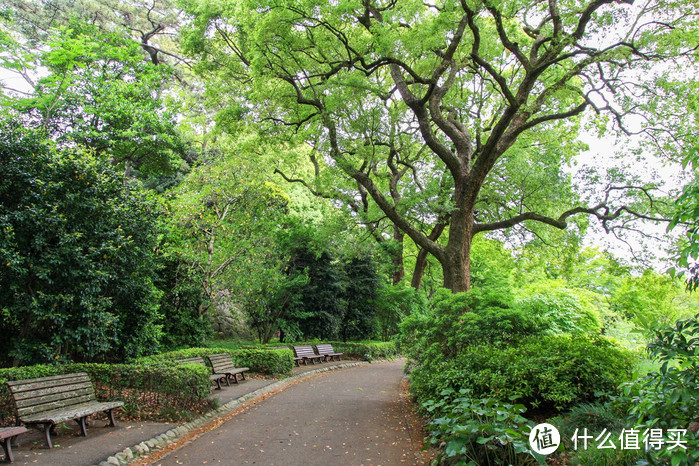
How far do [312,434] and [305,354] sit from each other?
379 inches

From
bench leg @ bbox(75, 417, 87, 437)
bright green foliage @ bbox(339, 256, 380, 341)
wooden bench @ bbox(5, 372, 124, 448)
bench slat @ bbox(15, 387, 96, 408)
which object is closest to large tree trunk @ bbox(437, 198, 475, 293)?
wooden bench @ bbox(5, 372, 124, 448)

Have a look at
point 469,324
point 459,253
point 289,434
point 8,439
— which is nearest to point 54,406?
point 8,439

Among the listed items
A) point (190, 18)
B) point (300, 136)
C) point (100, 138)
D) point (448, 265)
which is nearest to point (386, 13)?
point (300, 136)

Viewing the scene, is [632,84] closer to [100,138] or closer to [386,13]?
[386,13]

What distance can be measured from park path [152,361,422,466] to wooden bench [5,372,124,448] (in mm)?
1361

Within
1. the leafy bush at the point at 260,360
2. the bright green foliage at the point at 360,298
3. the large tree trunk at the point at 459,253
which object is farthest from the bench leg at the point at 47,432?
the bright green foliage at the point at 360,298

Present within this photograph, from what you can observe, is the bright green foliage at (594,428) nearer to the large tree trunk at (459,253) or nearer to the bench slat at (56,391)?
the large tree trunk at (459,253)

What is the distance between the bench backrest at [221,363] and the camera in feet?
32.5

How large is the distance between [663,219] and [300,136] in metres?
10.8

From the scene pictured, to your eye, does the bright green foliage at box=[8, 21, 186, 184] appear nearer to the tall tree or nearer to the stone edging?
the tall tree

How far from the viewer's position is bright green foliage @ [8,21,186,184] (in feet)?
42.1

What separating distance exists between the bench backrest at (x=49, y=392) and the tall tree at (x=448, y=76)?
311 inches

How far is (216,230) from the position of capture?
40.4 feet

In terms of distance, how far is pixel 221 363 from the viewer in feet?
33.9
